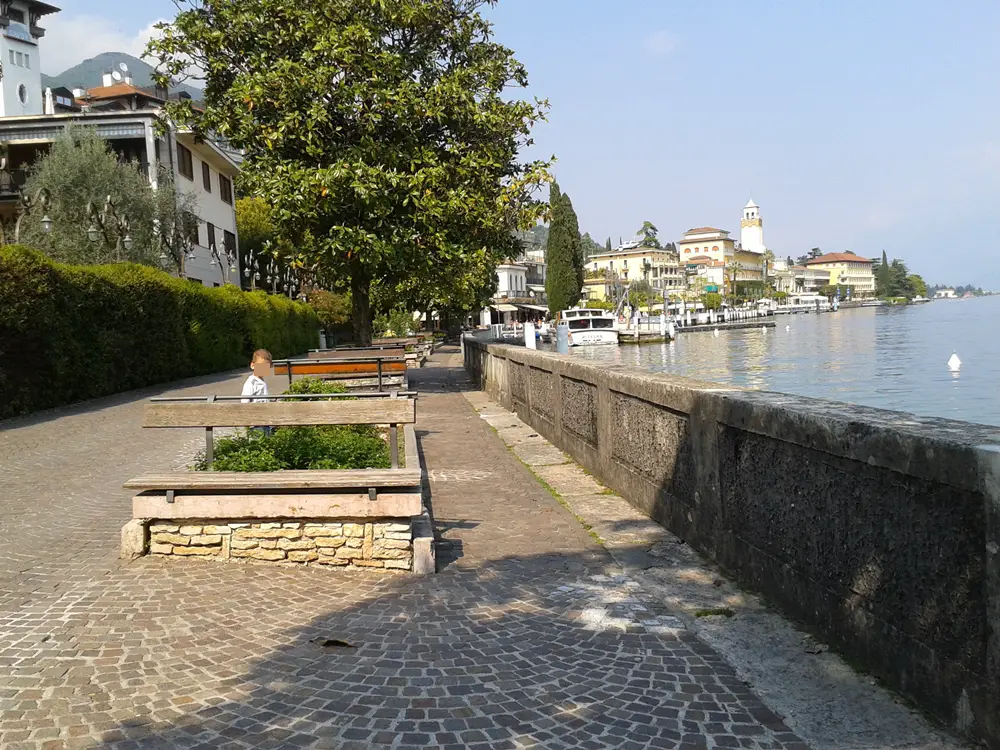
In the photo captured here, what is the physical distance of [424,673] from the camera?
12.8 ft

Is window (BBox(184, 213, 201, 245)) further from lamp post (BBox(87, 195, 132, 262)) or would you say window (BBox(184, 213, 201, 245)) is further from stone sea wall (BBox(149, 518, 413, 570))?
stone sea wall (BBox(149, 518, 413, 570))

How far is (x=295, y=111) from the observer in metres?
15.5

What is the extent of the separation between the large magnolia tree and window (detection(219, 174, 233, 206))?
24.6 meters

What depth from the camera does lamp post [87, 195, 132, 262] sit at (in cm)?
2323

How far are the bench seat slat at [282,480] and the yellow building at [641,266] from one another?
154 meters

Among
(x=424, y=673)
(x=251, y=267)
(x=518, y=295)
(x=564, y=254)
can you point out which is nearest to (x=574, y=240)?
(x=564, y=254)

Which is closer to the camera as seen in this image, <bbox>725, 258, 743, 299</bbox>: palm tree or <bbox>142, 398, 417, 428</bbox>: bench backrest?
<bbox>142, 398, 417, 428</bbox>: bench backrest

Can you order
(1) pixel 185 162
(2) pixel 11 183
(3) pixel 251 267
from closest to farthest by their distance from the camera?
1. (2) pixel 11 183
2. (1) pixel 185 162
3. (3) pixel 251 267

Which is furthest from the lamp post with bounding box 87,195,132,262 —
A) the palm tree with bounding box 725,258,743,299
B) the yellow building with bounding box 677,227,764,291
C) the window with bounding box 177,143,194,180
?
the yellow building with bounding box 677,227,764,291

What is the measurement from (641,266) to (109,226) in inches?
5605

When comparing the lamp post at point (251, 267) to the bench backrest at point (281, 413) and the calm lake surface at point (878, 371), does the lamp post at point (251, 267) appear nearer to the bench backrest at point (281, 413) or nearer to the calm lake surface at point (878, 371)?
the calm lake surface at point (878, 371)

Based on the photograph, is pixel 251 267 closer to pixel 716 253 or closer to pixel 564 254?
pixel 564 254

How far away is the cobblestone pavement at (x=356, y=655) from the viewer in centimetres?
334

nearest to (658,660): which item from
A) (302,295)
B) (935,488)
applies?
(935,488)
